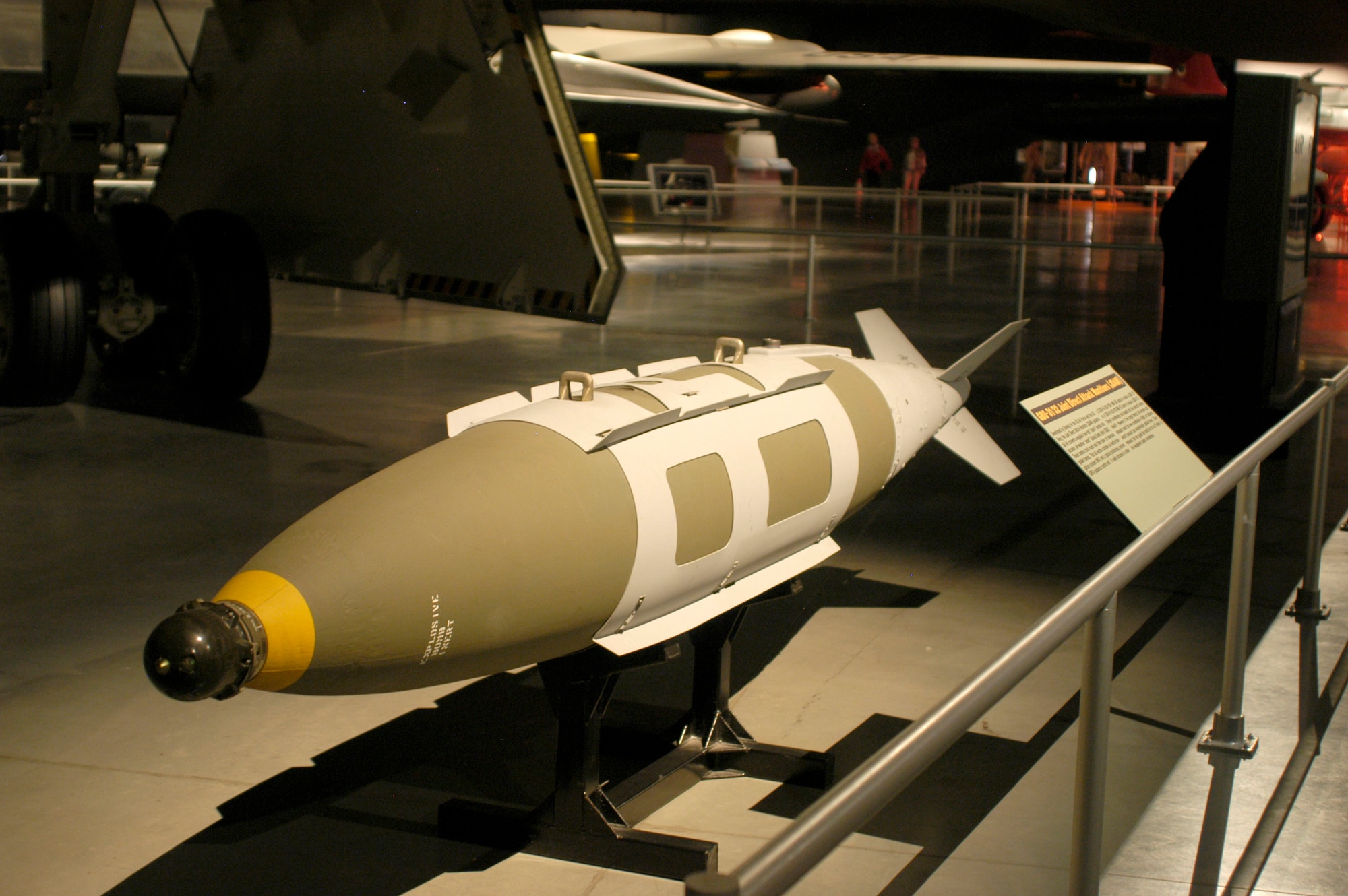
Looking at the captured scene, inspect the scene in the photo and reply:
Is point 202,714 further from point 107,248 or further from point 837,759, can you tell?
point 107,248

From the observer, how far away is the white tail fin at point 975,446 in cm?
540

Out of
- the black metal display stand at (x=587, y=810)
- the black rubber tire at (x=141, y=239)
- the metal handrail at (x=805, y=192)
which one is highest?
the metal handrail at (x=805, y=192)

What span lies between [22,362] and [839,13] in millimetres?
19226

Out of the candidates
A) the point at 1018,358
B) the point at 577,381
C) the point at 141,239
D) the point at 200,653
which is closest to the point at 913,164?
the point at 1018,358

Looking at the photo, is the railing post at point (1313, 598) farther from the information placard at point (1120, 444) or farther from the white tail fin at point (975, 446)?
the white tail fin at point (975, 446)

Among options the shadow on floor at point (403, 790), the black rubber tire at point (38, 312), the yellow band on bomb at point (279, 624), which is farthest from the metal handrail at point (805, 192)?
the yellow band on bomb at point (279, 624)

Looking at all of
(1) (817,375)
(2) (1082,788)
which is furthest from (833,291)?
(2) (1082,788)

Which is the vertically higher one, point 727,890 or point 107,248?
point 107,248

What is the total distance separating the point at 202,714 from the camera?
420 cm

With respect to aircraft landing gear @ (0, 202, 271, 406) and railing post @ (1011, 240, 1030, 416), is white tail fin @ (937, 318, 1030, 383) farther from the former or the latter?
aircraft landing gear @ (0, 202, 271, 406)

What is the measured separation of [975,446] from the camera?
216 inches

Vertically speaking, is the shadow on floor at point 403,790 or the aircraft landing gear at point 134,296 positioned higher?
the aircraft landing gear at point 134,296

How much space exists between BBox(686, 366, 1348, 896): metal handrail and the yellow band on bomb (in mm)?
1358

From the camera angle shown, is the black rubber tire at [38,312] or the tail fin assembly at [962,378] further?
the black rubber tire at [38,312]
